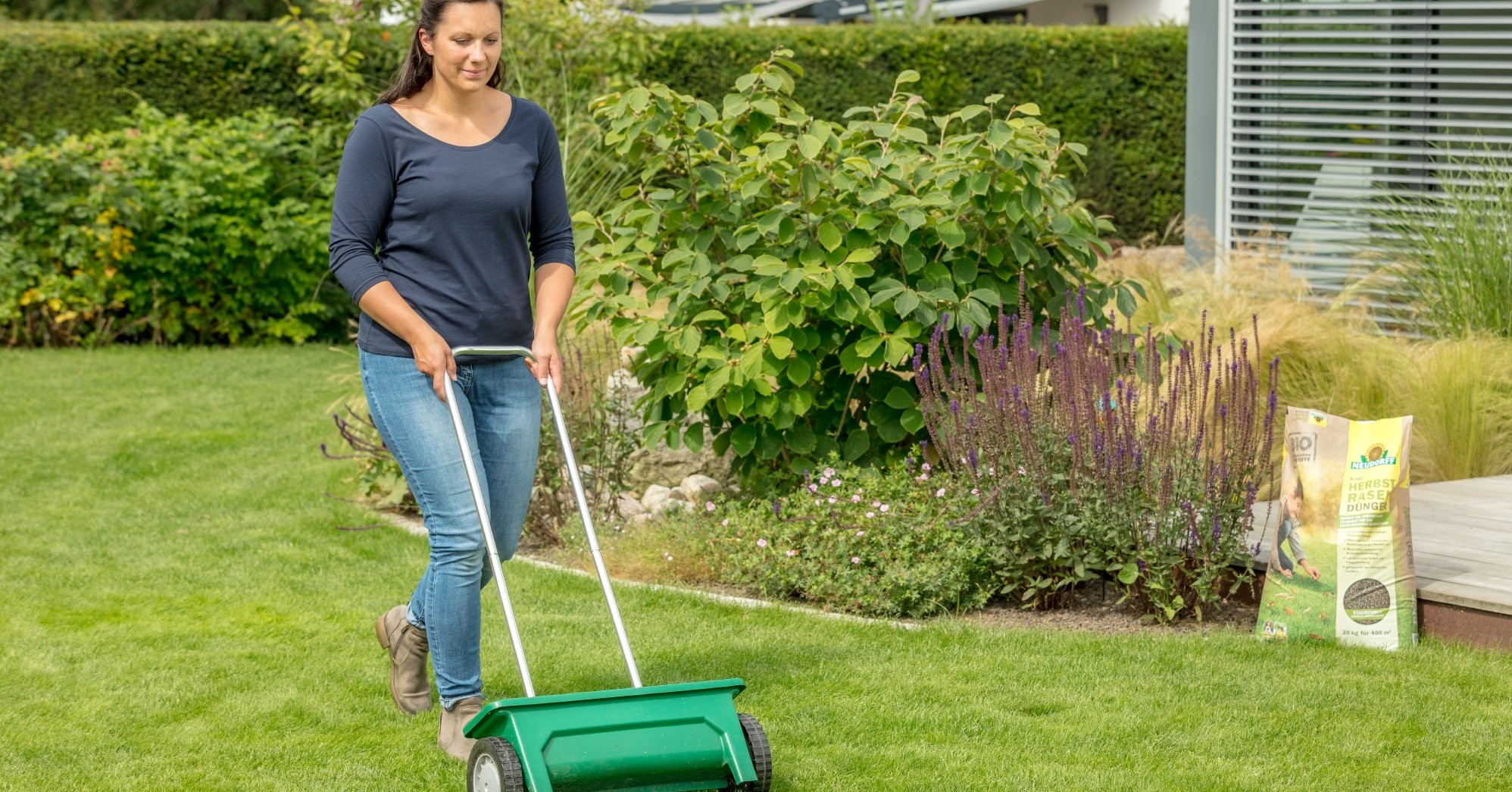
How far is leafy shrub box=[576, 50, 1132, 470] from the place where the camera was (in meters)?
5.04

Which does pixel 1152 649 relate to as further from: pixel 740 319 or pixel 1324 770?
pixel 740 319

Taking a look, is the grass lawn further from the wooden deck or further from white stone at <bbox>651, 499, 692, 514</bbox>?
white stone at <bbox>651, 499, 692, 514</bbox>

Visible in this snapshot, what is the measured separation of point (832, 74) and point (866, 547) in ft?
28.4

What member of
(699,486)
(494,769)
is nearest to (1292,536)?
(699,486)

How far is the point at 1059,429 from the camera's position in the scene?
4.86 m

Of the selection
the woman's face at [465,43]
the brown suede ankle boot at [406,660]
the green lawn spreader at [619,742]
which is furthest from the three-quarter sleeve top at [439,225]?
the brown suede ankle boot at [406,660]

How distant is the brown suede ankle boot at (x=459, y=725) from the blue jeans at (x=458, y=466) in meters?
0.02

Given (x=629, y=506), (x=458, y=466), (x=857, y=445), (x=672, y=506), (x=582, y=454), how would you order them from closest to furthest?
(x=458, y=466)
(x=857, y=445)
(x=672, y=506)
(x=582, y=454)
(x=629, y=506)

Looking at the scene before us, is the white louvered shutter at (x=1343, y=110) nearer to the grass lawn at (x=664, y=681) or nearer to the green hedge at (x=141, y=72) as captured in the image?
the grass lawn at (x=664, y=681)

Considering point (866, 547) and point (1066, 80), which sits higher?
point (1066, 80)

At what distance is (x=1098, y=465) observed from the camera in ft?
15.6

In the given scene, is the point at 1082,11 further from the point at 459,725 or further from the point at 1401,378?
the point at 459,725

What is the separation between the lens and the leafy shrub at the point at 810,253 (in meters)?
5.04

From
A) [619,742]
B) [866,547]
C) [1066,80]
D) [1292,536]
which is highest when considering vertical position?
[1066,80]
